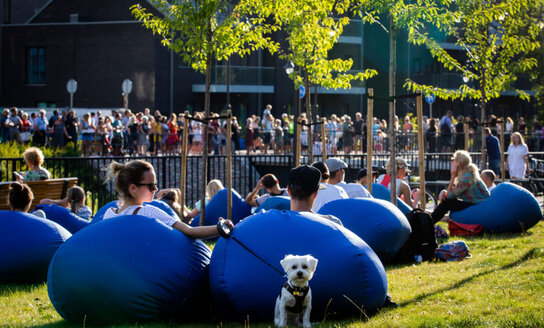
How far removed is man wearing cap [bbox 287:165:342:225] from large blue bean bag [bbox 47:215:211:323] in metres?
1.11

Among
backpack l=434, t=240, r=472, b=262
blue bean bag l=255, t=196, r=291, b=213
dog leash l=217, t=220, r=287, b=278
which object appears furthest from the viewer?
blue bean bag l=255, t=196, r=291, b=213

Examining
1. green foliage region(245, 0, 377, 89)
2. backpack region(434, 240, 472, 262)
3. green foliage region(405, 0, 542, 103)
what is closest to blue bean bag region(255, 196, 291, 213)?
backpack region(434, 240, 472, 262)

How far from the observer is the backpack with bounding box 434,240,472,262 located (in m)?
9.93

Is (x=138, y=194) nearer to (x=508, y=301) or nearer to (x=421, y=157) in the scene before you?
(x=508, y=301)

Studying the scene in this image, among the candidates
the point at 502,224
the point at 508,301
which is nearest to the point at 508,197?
the point at 502,224

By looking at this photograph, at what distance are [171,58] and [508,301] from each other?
3960 centimetres

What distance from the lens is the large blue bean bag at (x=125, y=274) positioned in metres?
6.10

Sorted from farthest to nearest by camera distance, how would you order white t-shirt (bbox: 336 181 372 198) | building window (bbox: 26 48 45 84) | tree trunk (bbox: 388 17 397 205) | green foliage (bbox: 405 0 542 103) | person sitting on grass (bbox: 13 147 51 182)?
1. building window (bbox: 26 48 45 84)
2. green foliage (bbox: 405 0 542 103)
3. person sitting on grass (bbox: 13 147 51 182)
4. tree trunk (bbox: 388 17 397 205)
5. white t-shirt (bbox: 336 181 372 198)

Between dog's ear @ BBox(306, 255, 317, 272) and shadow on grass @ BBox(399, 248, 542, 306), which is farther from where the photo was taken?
shadow on grass @ BBox(399, 248, 542, 306)

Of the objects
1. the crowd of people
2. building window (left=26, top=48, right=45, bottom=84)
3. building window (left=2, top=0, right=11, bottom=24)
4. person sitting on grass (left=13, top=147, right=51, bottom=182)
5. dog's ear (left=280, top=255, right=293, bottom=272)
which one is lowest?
dog's ear (left=280, top=255, right=293, bottom=272)

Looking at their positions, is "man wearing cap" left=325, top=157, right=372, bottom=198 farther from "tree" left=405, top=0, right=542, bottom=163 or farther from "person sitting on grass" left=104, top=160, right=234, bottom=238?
"person sitting on grass" left=104, top=160, right=234, bottom=238

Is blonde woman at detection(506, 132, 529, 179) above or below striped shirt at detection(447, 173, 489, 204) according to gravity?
above

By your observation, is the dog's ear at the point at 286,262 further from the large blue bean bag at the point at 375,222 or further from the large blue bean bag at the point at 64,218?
the large blue bean bag at the point at 64,218

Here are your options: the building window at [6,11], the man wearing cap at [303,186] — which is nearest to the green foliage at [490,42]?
the man wearing cap at [303,186]
